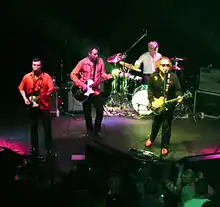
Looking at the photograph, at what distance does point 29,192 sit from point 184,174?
149 cm

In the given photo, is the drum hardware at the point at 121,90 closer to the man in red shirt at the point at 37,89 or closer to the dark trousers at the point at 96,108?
the dark trousers at the point at 96,108

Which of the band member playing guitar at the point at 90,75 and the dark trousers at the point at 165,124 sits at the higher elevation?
the band member playing guitar at the point at 90,75

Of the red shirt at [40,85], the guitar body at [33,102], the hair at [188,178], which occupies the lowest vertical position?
the hair at [188,178]

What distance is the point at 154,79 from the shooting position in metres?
8.04

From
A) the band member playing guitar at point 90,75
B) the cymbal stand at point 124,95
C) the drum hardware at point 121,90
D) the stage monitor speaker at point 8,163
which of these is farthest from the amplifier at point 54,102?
the stage monitor speaker at point 8,163

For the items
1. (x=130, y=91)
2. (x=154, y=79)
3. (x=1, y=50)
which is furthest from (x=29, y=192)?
(x=1, y=50)

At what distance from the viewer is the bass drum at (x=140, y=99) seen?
10.9m

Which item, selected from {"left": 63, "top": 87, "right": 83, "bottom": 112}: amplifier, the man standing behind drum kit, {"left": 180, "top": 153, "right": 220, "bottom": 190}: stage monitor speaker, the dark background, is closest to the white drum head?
the man standing behind drum kit

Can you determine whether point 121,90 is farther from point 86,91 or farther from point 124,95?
point 86,91

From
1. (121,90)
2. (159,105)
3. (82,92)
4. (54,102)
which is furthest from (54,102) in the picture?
(159,105)

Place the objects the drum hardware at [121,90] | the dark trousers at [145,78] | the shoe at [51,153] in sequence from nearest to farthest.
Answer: the shoe at [51,153] < the dark trousers at [145,78] < the drum hardware at [121,90]

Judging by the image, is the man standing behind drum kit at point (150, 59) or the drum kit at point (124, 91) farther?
the drum kit at point (124, 91)

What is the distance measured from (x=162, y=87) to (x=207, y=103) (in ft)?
12.4

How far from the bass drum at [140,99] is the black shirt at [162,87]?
8.75 ft
